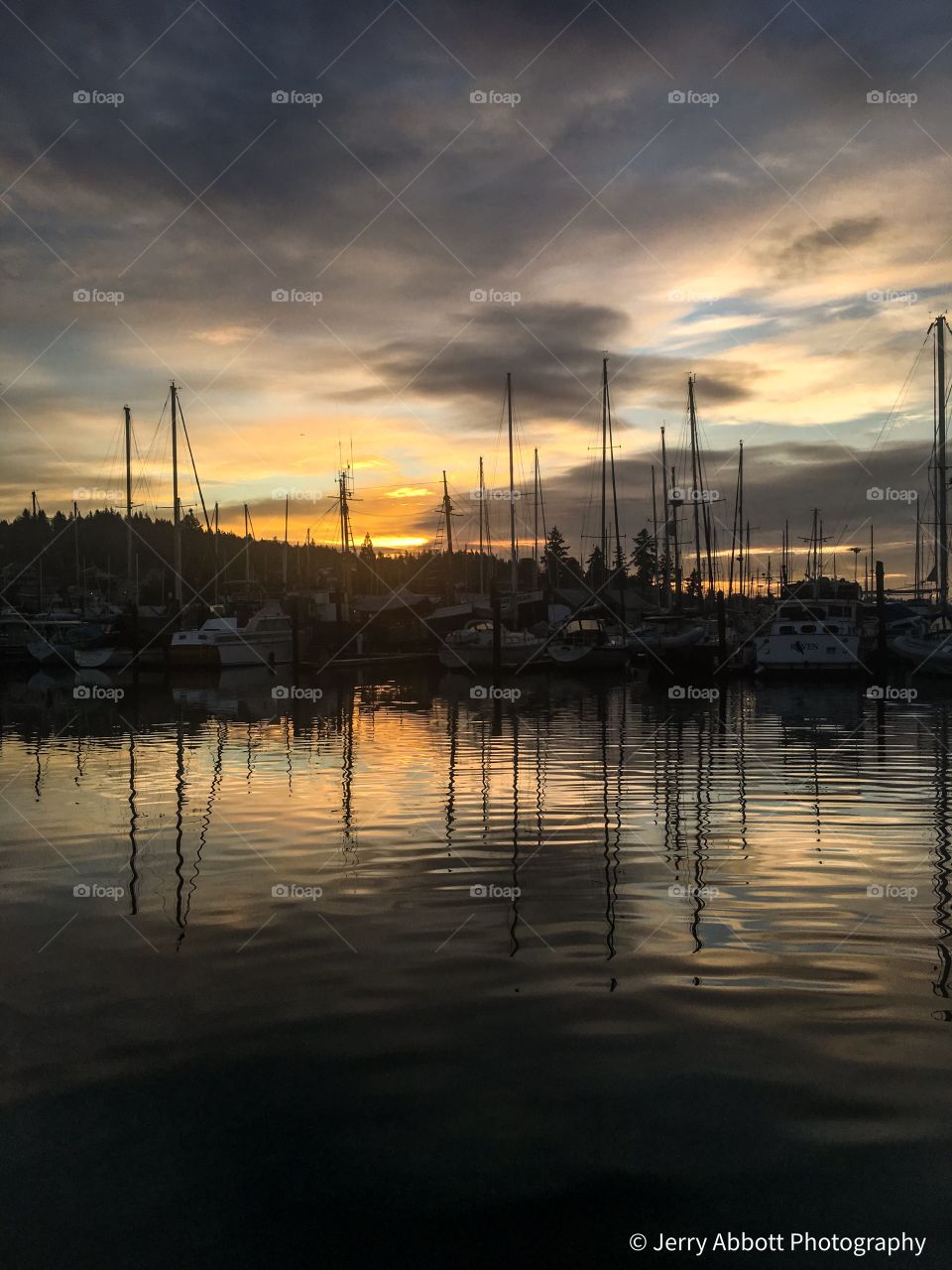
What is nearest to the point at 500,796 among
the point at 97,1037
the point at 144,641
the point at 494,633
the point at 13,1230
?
the point at 97,1037

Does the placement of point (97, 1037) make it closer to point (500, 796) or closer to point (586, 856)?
point (586, 856)

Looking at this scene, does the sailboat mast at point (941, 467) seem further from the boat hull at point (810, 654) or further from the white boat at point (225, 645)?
the white boat at point (225, 645)

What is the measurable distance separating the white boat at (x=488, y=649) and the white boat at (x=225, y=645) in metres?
11.2

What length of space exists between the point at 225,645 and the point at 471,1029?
56.6m

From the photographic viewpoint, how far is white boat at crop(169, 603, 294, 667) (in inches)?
2397

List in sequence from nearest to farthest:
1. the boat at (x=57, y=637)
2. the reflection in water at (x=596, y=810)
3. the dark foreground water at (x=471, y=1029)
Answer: the dark foreground water at (x=471, y=1029)
the reflection in water at (x=596, y=810)
the boat at (x=57, y=637)

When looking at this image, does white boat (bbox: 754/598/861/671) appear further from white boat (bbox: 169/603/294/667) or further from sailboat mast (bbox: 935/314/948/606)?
white boat (bbox: 169/603/294/667)

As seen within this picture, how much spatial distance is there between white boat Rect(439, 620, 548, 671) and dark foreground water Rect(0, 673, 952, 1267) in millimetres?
40382

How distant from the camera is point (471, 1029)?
6.89 metres

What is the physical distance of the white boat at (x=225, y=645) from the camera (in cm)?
6088

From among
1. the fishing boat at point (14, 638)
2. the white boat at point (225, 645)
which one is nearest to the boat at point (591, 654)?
the white boat at point (225, 645)

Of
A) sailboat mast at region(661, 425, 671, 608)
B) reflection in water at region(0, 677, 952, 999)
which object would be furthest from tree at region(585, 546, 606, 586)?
reflection in water at region(0, 677, 952, 999)

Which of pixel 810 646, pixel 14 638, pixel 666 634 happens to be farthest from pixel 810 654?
pixel 14 638

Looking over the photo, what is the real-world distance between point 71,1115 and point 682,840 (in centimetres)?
892
